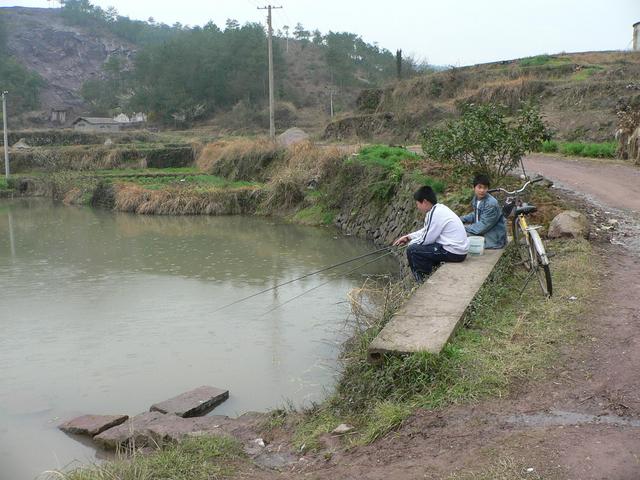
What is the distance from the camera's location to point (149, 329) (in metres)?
9.05

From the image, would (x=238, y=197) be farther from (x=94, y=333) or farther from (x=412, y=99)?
(x=412, y=99)

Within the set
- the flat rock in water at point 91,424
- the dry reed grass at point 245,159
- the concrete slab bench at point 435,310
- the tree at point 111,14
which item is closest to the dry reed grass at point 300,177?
the dry reed grass at point 245,159

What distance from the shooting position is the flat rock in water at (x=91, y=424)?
583 cm

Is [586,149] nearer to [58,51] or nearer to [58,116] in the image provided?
[58,116]

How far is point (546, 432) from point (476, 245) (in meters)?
3.78

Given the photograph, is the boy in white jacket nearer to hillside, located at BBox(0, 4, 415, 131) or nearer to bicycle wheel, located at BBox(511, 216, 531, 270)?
bicycle wheel, located at BBox(511, 216, 531, 270)

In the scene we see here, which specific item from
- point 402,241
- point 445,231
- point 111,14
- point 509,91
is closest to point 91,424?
point 402,241

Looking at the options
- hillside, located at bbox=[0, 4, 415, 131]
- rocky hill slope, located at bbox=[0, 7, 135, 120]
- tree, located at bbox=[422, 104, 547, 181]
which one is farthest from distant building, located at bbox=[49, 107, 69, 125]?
tree, located at bbox=[422, 104, 547, 181]

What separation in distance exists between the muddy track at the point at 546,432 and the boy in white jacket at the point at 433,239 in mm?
1789

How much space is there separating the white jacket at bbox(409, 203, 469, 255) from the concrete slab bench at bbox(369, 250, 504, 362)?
20cm

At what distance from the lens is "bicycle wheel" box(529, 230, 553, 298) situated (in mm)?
6396

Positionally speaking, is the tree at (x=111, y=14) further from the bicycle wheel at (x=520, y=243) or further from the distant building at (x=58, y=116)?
the bicycle wheel at (x=520, y=243)

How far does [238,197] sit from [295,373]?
16.1m

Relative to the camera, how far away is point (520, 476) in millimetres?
3494
